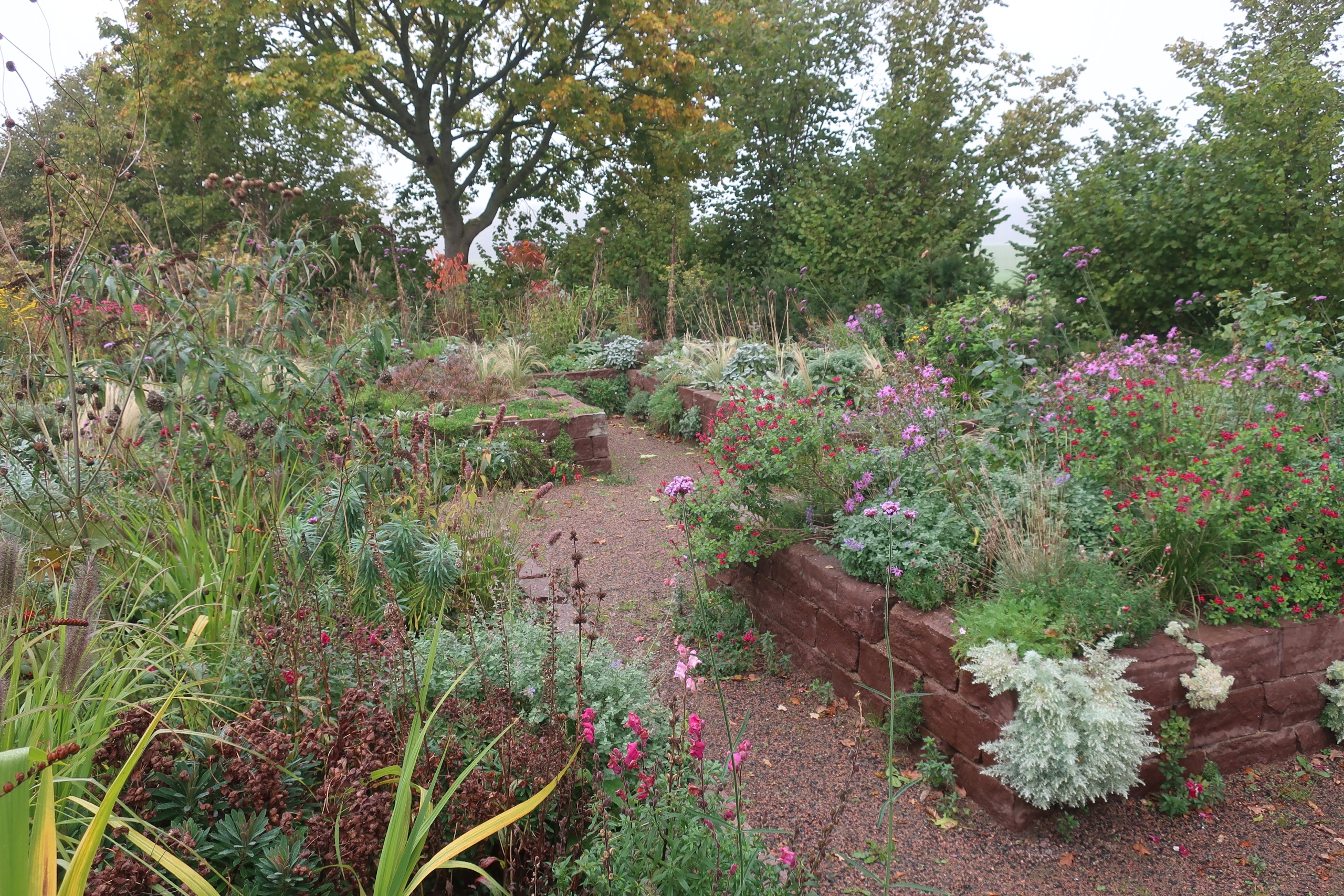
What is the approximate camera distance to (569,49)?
13.5 meters

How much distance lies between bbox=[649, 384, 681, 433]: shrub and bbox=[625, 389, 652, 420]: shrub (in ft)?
1.26

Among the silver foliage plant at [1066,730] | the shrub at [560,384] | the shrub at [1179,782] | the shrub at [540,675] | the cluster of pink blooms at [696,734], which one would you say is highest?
the shrub at [560,384]

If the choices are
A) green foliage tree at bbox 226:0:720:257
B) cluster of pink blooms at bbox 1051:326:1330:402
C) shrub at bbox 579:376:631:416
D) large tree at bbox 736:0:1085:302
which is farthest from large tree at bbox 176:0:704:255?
cluster of pink blooms at bbox 1051:326:1330:402

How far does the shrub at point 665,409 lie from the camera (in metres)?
7.19

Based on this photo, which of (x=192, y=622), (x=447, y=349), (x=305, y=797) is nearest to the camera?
(x=305, y=797)

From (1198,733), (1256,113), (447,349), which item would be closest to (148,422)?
(1198,733)

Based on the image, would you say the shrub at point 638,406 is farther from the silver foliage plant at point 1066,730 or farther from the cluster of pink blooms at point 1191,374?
the silver foliage plant at point 1066,730

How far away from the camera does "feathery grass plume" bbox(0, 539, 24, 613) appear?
1.34 meters

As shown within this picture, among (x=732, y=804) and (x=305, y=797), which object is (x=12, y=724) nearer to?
(x=305, y=797)

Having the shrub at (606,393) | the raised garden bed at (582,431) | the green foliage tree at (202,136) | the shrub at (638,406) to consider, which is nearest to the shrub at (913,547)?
the raised garden bed at (582,431)

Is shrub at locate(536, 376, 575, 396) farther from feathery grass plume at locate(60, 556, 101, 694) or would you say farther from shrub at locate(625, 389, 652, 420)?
feathery grass plume at locate(60, 556, 101, 694)

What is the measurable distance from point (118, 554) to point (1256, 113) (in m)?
8.15

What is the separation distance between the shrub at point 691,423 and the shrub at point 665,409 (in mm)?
156

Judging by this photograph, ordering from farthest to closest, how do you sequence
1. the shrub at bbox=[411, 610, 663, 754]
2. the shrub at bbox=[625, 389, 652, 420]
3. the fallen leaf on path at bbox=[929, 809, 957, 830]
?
the shrub at bbox=[625, 389, 652, 420]
the fallen leaf on path at bbox=[929, 809, 957, 830]
the shrub at bbox=[411, 610, 663, 754]
